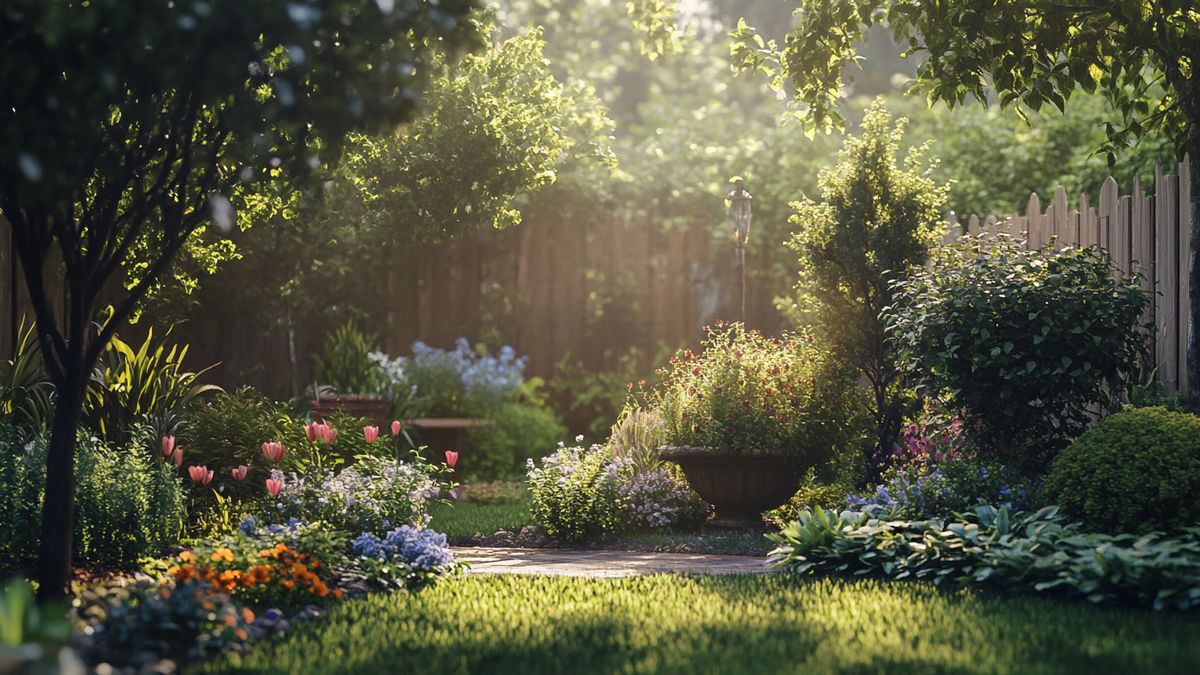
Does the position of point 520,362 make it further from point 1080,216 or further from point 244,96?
point 244,96

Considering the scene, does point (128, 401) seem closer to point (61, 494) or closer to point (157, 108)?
point (61, 494)

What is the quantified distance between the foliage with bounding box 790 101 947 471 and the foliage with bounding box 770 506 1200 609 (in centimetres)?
250

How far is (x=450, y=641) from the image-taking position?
16.4 ft

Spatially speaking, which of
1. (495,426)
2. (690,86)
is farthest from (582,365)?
(690,86)

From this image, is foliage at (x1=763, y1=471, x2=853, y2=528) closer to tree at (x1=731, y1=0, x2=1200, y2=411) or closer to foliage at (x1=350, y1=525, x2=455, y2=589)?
tree at (x1=731, y1=0, x2=1200, y2=411)

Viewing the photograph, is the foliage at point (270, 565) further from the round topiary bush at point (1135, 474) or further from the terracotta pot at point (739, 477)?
the round topiary bush at point (1135, 474)

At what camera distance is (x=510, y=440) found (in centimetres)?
1334

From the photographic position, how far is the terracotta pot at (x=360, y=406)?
11523mm

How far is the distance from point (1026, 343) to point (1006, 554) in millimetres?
2044

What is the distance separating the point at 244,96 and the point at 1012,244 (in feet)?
17.3

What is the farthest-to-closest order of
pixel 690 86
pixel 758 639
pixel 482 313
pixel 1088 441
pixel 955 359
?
pixel 690 86
pixel 482 313
pixel 955 359
pixel 1088 441
pixel 758 639

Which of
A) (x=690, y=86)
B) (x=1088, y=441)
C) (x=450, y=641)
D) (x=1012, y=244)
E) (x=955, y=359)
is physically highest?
(x=690, y=86)

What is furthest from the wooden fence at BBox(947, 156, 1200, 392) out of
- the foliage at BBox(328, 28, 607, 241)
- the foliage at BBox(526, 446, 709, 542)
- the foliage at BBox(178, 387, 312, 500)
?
the foliage at BBox(178, 387, 312, 500)

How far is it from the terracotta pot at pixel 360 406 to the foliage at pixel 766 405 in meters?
3.24
